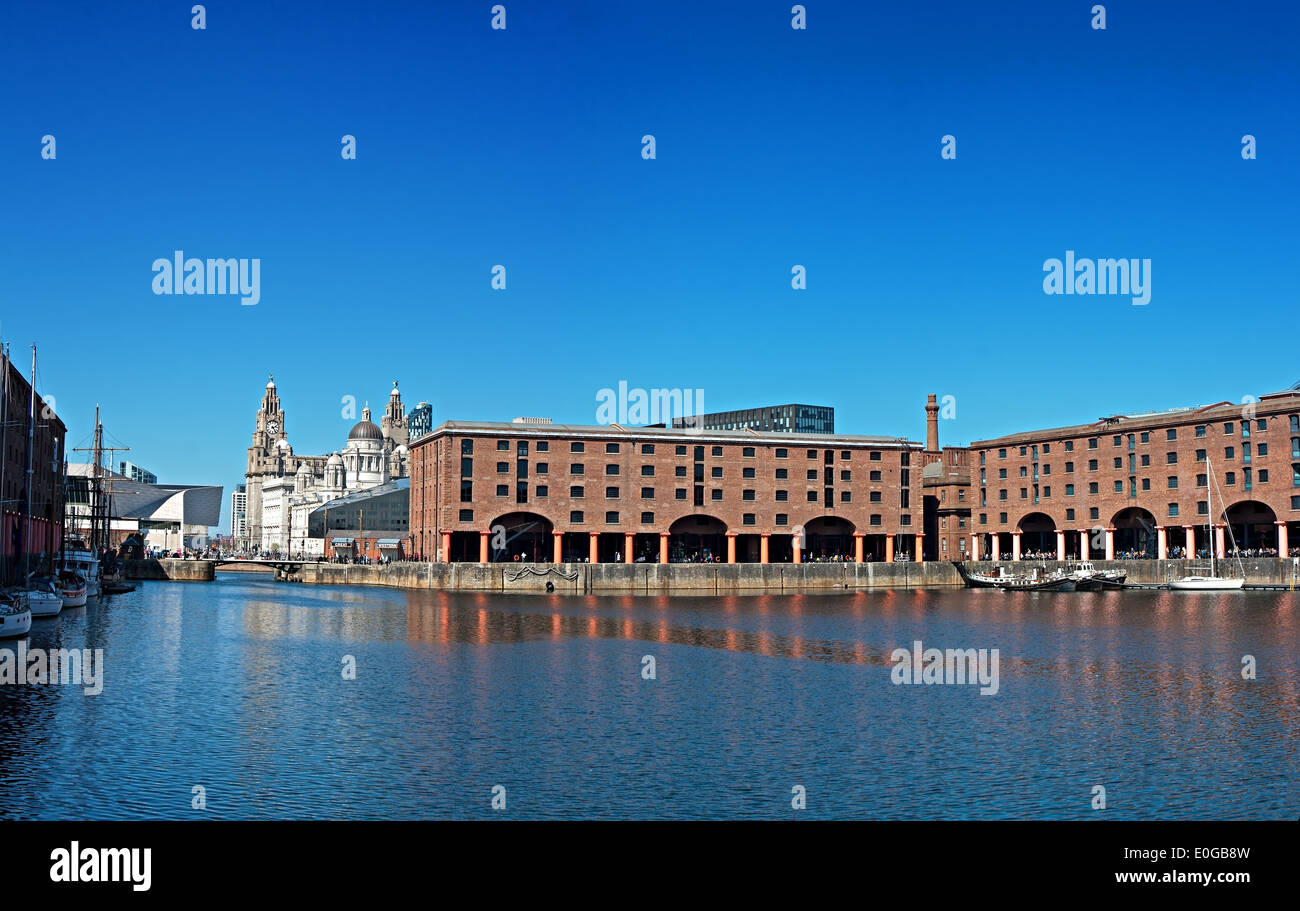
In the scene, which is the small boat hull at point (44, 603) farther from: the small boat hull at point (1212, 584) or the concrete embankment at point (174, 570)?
the concrete embankment at point (174, 570)

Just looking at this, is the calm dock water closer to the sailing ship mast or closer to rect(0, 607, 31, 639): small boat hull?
rect(0, 607, 31, 639): small boat hull

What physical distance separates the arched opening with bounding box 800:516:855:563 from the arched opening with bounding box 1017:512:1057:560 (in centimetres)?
2134

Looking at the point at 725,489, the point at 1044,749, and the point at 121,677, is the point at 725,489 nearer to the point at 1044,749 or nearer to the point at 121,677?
the point at 121,677

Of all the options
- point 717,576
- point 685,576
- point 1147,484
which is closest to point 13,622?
point 685,576

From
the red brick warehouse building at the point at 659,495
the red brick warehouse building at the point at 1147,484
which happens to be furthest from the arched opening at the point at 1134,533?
the red brick warehouse building at the point at 659,495

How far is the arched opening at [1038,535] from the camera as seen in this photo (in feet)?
463

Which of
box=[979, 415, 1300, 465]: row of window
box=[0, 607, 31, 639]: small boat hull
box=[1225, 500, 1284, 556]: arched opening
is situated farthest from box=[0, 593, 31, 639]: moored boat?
box=[1225, 500, 1284, 556]: arched opening

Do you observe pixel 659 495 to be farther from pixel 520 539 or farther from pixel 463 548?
pixel 463 548

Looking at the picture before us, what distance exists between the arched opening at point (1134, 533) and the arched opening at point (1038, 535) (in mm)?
7679

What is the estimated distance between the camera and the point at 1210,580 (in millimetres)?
114875

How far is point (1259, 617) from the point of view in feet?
254

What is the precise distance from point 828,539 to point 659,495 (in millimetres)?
23607

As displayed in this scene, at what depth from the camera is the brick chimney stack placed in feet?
521

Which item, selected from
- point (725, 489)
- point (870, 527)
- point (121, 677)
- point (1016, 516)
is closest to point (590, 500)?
point (725, 489)
